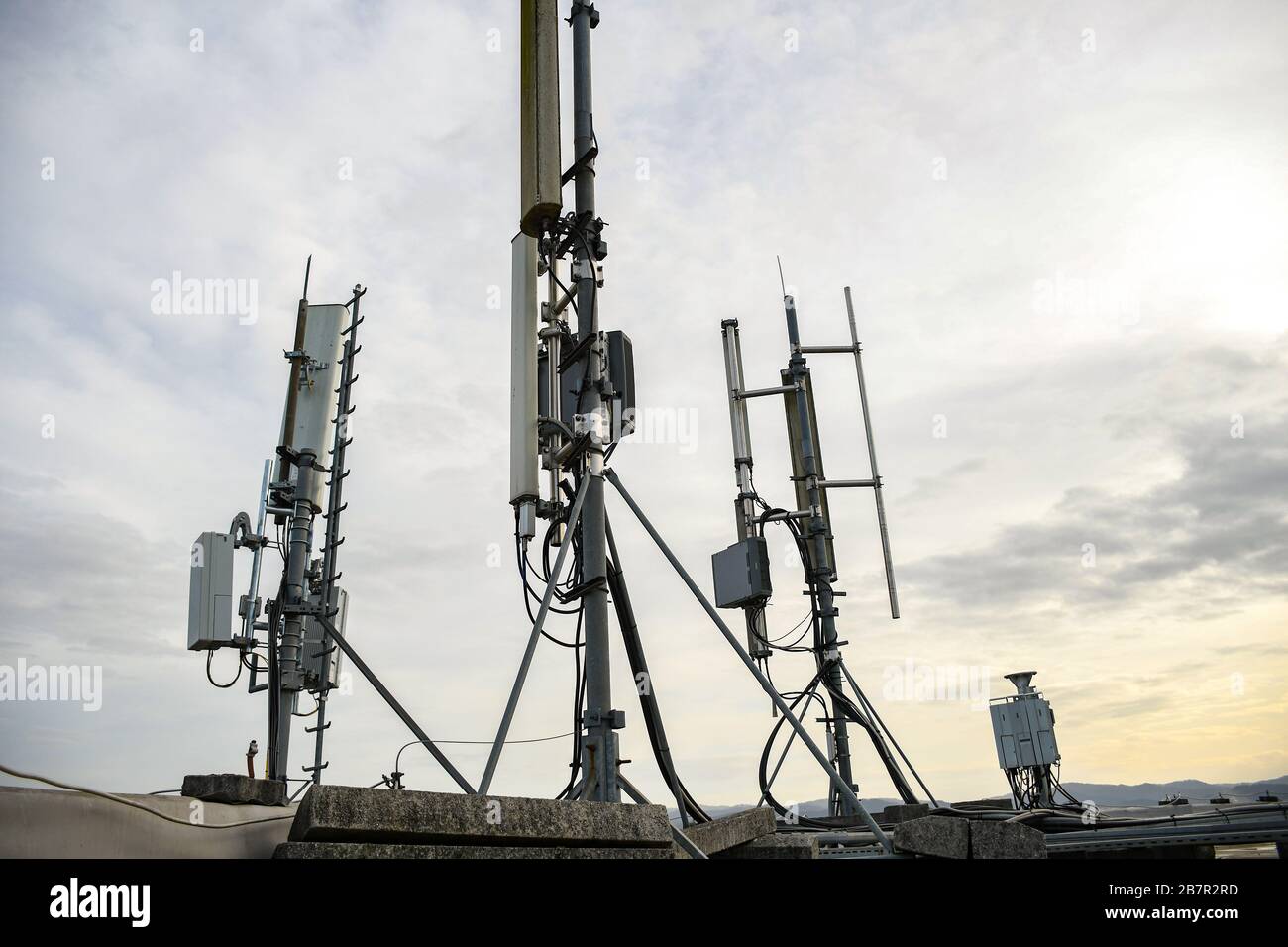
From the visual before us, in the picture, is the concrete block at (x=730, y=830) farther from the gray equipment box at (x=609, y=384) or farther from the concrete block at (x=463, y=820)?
the gray equipment box at (x=609, y=384)

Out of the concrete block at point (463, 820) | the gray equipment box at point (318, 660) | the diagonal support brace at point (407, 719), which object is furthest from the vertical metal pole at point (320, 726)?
the concrete block at point (463, 820)

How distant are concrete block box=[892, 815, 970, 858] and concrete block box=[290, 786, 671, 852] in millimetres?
1626

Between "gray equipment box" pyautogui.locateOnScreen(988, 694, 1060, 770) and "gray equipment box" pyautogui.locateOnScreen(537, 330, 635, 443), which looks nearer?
"gray equipment box" pyautogui.locateOnScreen(537, 330, 635, 443)

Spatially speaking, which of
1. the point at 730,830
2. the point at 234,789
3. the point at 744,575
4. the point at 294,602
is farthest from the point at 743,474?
the point at 234,789

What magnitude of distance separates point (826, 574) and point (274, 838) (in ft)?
33.7

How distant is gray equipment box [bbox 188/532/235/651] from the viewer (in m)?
11.6

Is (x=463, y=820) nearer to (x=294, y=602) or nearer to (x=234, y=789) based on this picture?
(x=234, y=789)

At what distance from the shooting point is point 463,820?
4.04 metres

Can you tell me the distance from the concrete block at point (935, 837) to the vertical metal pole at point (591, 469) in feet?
7.37

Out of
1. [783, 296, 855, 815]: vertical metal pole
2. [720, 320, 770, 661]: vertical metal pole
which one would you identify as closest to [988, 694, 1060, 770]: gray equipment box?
[783, 296, 855, 815]: vertical metal pole

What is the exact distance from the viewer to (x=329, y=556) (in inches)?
546

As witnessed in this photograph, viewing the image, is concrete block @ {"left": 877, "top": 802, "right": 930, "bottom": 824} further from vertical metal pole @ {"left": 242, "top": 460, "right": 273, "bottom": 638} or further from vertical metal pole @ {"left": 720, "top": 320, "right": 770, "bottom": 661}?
vertical metal pole @ {"left": 242, "top": 460, "right": 273, "bottom": 638}
